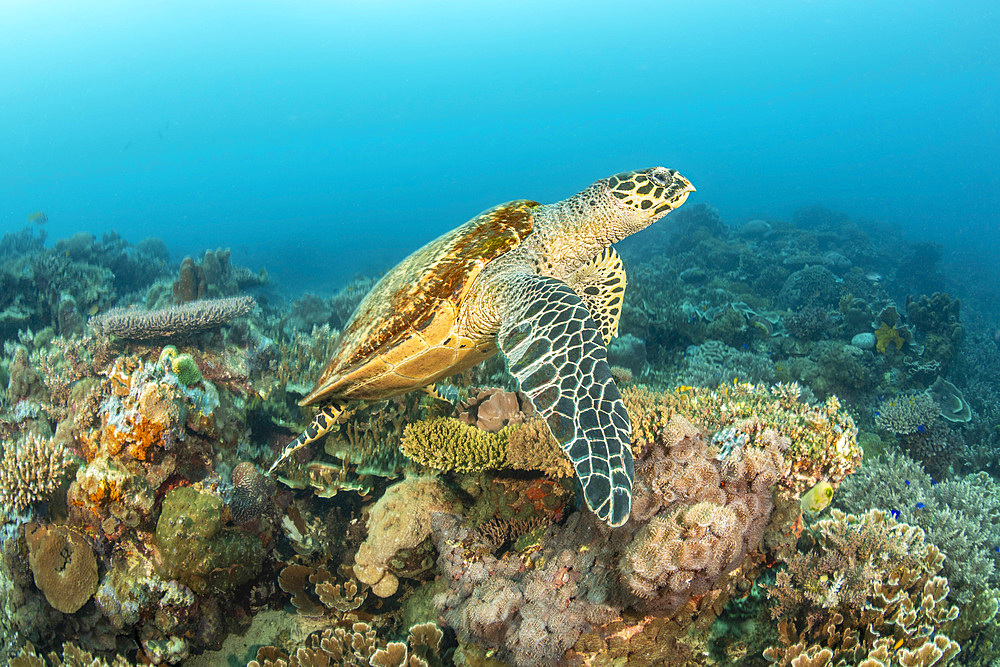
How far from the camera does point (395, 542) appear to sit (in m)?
2.83

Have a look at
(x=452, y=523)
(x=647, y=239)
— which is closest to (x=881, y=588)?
(x=452, y=523)

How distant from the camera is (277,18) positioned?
365ft

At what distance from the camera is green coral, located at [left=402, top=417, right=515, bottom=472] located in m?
3.01

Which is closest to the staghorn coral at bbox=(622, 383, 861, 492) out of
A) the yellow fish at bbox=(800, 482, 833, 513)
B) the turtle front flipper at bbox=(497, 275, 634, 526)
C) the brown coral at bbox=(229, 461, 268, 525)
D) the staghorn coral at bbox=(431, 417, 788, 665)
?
the yellow fish at bbox=(800, 482, 833, 513)

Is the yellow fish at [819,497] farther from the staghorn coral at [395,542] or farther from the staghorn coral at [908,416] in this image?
the staghorn coral at [908,416]

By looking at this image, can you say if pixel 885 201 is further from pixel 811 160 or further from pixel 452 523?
pixel 452 523

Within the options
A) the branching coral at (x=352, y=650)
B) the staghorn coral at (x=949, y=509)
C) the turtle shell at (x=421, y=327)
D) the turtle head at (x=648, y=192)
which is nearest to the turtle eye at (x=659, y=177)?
the turtle head at (x=648, y=192)

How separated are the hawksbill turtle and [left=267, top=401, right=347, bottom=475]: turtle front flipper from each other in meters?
0.01

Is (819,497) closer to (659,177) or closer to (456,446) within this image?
(456,446)

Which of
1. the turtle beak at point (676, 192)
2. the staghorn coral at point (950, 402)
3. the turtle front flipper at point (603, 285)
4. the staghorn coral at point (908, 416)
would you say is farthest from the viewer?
the staghorn coral at point (950, 402)

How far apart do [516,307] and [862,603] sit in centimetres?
223

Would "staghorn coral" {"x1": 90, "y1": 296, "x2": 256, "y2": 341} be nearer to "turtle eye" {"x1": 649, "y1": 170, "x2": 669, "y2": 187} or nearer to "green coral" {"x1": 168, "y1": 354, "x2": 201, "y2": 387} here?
"green coral" {"x1": 168, "y1": 354, "x2": 201, "y2": 387}

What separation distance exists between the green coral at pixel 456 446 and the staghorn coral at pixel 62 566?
1871 mm

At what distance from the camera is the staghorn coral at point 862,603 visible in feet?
6.25
